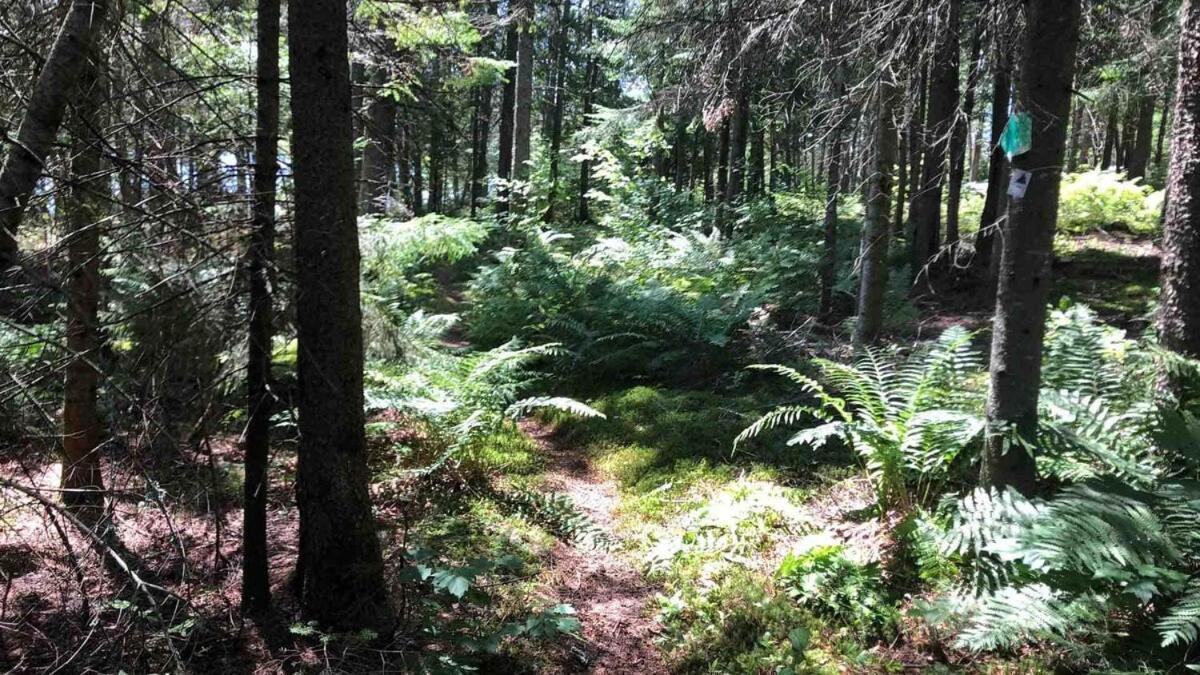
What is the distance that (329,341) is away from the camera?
3.40 metres

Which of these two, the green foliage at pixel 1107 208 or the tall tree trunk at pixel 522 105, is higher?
the tall tree trunk at pixel 522 105

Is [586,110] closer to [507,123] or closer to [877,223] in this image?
[507,123]

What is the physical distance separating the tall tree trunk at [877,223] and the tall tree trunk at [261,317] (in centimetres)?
448

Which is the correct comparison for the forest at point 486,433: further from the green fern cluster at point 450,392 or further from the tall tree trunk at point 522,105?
the tall tree trunk at point 522,105

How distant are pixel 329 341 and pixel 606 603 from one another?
2.21m

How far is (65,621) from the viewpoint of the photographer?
3652 mm

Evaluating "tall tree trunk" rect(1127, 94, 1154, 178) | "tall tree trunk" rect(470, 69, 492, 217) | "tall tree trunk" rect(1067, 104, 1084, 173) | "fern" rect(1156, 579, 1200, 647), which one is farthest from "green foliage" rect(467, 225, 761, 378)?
"tall tree trunk" rect(470, 69, 492, 217)

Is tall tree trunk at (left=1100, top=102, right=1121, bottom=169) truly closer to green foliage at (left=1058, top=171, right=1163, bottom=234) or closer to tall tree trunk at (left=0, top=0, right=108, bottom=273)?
green foliage at (left=1058, top=171, right=1163, bottom=234)

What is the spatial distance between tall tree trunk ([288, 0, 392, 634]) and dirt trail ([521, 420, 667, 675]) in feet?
3.53

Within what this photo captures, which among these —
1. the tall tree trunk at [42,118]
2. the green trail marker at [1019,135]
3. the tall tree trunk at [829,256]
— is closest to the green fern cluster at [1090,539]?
the green trail marker at [1019,135]

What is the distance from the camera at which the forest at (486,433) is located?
3.11 meters

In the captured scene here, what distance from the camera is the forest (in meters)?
3.11

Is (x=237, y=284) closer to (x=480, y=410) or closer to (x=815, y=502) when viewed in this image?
(x=480, y=410)

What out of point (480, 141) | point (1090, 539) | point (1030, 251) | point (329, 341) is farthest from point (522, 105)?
point (480, 141)
